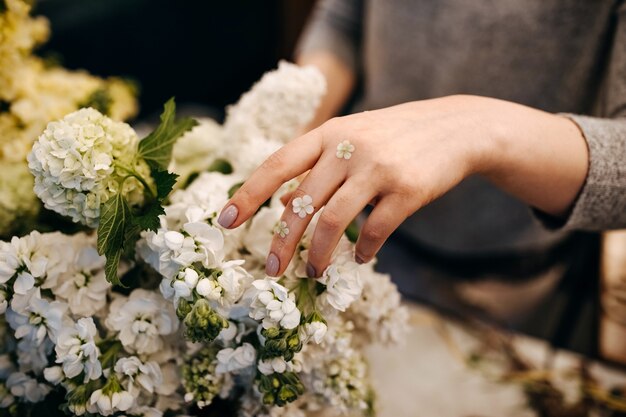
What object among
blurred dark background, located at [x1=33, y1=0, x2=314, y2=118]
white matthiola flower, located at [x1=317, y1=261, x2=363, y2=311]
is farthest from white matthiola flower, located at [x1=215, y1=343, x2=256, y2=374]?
blurred dark background, located at [x1=33, y1=0, x2=314, y2=118]

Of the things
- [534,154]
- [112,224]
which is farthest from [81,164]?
[534,154]

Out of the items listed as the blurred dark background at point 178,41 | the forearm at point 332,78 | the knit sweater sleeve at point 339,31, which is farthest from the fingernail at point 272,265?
the blurred dark background at point 178,41

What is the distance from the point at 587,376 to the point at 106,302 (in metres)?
0.89

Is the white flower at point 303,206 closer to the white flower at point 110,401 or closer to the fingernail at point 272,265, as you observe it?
the fingernail at point 272,265

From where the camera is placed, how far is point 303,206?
19.6 inches

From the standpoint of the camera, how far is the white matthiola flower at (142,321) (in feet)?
1.72

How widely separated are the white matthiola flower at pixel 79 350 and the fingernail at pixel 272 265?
197mm

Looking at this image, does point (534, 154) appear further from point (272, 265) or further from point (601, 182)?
point (272, 265)

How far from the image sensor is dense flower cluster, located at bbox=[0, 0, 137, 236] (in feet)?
2.04

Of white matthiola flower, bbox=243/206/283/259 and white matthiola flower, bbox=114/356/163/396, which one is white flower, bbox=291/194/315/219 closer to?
white matthiola flower, bbox=243/206/283/259

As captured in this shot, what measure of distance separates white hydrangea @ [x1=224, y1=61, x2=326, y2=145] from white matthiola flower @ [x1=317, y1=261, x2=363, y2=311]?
11.3 inches

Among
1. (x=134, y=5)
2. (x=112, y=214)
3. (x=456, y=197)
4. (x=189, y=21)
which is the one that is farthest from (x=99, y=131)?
(x=189, y=21)

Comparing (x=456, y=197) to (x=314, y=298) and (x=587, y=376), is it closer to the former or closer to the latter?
(x=587, y=376)

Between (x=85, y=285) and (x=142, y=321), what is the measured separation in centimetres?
9
